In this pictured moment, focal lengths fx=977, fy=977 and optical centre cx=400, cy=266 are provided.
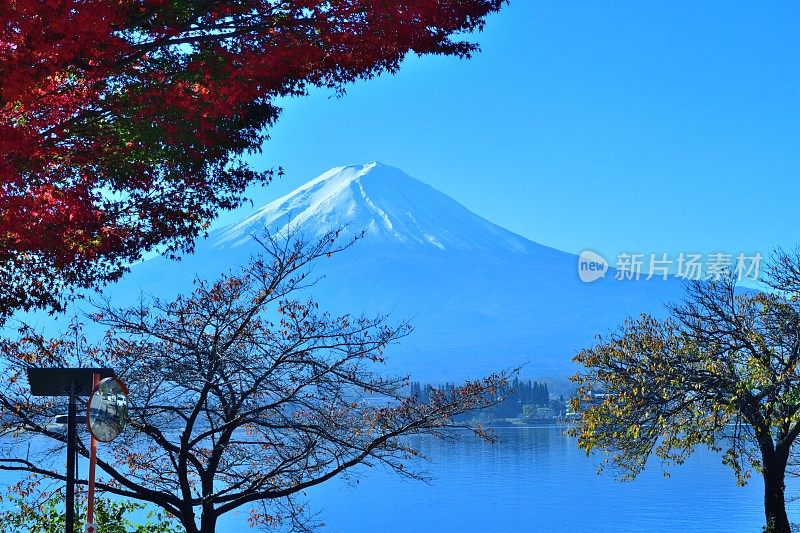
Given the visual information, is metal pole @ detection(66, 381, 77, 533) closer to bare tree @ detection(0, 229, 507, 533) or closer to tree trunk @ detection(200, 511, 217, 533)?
bare tree @ detection(0, 229, 507, 533)

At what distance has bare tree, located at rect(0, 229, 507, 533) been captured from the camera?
1472 centimetres

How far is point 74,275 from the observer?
12.3 m

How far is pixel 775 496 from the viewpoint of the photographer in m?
21.5

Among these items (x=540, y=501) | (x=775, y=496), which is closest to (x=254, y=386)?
(x=775, y=496)

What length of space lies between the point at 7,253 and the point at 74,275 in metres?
1.18

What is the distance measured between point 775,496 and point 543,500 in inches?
2521

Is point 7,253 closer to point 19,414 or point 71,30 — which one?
point 71,30

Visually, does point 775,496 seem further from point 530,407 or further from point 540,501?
point 530,407

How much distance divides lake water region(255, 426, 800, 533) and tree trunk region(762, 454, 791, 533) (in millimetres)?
35173

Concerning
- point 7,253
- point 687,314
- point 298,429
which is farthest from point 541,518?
point 7,253

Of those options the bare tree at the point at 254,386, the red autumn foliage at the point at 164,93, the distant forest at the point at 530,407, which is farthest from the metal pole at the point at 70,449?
the distant forest at the point at 530,407

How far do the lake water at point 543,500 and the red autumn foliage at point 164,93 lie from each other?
46.7m

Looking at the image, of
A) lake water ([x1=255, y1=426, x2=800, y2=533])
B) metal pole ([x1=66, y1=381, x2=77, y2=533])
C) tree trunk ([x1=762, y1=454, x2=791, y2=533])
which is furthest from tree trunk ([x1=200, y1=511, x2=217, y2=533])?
lake water ([x1=255, y1=426, x2=800, y2=533])

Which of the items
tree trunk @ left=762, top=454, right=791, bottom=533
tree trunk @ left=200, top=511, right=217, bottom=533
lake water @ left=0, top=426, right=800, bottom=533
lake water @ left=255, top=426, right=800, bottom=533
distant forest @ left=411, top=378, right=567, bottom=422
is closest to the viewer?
tree trunk @ left=200, top=511, right=217, bottom=533
